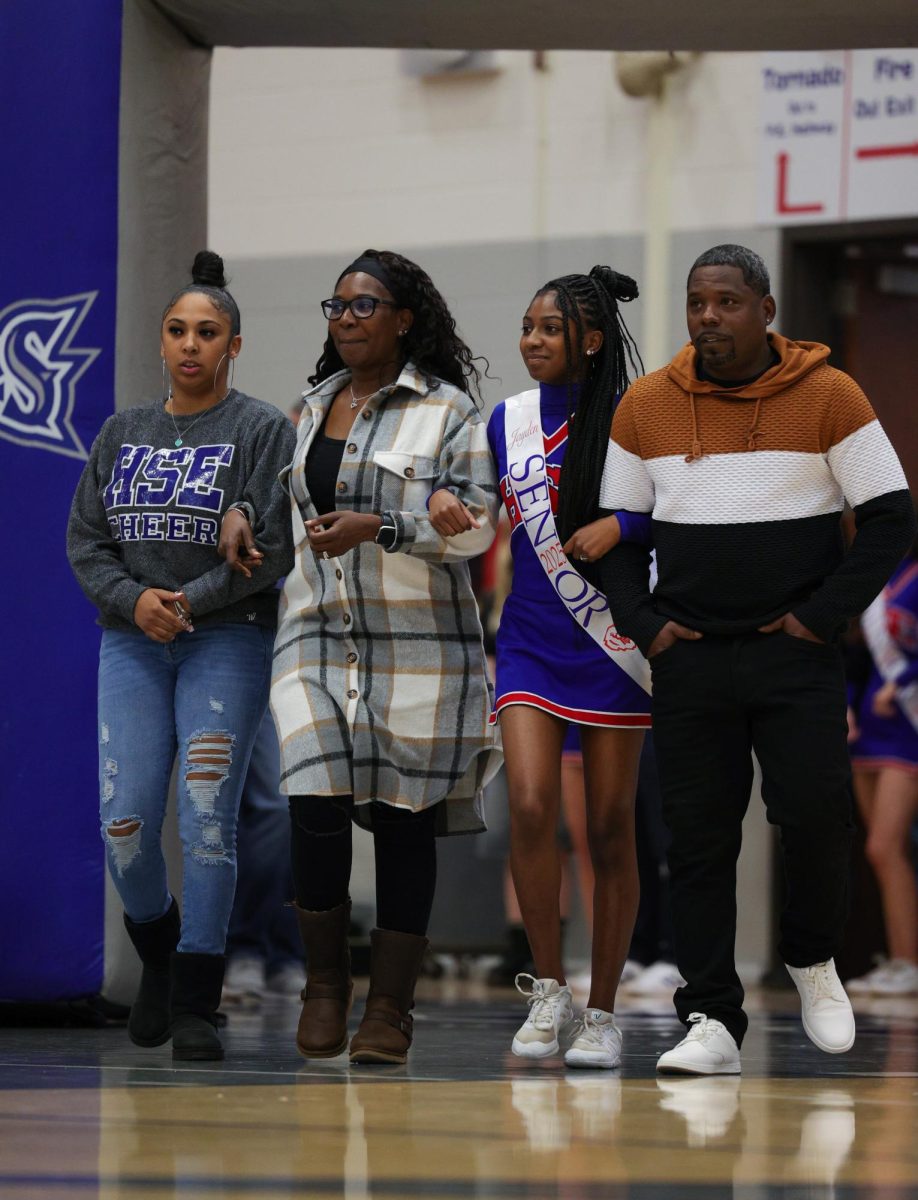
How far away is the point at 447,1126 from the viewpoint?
12.2 feet

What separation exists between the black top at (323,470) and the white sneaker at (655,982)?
3.72 m

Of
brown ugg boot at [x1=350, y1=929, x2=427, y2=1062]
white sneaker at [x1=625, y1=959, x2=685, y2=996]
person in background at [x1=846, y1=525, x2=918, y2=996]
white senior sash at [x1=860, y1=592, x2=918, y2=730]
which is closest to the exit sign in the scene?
person in background at [x1=846, y1=525, x2=918, y2=996]

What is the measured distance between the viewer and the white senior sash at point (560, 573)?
5.08 metres

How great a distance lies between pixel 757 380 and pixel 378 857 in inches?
52.9

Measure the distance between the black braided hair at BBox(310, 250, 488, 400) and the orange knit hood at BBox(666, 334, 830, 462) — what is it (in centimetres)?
52

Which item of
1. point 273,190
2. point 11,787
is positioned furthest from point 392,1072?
point 273,190

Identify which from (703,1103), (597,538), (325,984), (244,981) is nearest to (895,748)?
(244,981)

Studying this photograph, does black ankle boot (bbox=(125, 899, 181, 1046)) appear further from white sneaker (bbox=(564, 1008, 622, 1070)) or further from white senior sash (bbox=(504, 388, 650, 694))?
white senior sash (bbox=(504, 388, 650, 694))

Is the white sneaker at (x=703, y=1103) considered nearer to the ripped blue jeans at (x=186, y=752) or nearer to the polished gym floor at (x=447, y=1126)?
the polished gym floor at (x=447, y=1126)

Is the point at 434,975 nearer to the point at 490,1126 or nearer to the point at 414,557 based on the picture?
the point at 414,557

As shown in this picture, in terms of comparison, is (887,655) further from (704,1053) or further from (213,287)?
(704,1053)

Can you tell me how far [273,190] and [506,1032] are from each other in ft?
18.4

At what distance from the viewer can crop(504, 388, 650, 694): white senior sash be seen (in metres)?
5.08

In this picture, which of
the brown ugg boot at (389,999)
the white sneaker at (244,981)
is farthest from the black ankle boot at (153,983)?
the white sneaker at (244,981)
